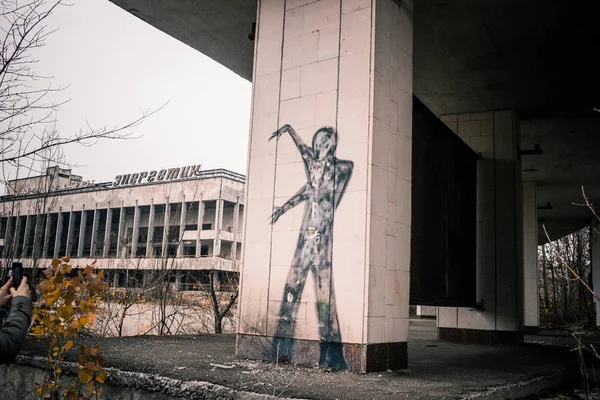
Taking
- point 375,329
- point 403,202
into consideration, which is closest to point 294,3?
point 403,202

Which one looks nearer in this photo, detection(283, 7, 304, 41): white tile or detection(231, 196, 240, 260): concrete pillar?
detection(283, 7, 304, 41): white tile

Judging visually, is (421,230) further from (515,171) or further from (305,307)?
(515,171)

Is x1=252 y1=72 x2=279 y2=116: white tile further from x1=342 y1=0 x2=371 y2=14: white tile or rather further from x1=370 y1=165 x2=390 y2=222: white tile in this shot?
x1=370 y1=165 x2=390 y2=222: white tile

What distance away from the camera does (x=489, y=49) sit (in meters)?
8.73

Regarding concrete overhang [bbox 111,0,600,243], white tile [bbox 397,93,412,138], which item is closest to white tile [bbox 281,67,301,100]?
white tile [bbox 397,93,412,138]

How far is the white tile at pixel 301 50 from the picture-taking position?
591cm

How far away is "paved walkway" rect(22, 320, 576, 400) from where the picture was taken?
13.0 ft

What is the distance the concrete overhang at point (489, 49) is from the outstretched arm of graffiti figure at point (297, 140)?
2.62 m

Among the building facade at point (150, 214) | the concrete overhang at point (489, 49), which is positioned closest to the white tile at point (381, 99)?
the concrete overhang at point (489, 49)

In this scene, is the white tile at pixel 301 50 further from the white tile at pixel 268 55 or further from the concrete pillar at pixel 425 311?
the concrete pillar at pixel 425 311

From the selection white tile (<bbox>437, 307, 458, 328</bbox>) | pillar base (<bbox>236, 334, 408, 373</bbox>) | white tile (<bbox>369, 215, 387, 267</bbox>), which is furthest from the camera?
white tile (<bbox>437, 307, 458, 328</bbox>)

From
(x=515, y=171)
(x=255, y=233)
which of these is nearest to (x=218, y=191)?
(x=515, y=171)

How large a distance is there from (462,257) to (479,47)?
144 inches

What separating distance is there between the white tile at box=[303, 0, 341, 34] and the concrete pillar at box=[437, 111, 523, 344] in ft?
19.9
